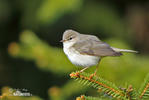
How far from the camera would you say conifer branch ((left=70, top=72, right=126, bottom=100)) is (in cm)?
254

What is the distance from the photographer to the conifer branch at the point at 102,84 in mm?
2545

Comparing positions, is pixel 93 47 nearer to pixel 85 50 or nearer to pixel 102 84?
pixel 85 50

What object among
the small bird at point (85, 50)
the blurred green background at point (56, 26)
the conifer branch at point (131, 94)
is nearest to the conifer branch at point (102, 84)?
the conifer branch at point (131, 94)

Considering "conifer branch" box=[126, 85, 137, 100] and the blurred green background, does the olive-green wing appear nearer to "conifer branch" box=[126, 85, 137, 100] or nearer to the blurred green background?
the blurred green background

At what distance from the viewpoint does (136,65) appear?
4.24 m

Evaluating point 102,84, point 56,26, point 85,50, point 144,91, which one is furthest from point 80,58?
point 56,26

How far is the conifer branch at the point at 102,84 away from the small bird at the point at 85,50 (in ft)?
2.08

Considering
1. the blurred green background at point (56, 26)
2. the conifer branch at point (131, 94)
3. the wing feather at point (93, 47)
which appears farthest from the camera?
the blurred green background at point (56, 26)

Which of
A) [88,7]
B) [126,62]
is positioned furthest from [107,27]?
[126,62]

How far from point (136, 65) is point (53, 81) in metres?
2.53

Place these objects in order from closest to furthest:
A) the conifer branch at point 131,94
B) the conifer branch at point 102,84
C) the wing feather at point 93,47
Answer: the conifer branch at point 131,94
the conifer branch at point 102,84
the wing feather at point 93,47

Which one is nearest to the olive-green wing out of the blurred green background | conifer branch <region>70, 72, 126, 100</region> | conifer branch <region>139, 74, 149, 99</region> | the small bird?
the small bird

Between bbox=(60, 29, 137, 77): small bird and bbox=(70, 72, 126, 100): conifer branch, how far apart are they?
0.64 metres

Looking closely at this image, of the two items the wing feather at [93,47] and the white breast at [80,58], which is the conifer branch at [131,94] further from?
the white breast at [80,58]
